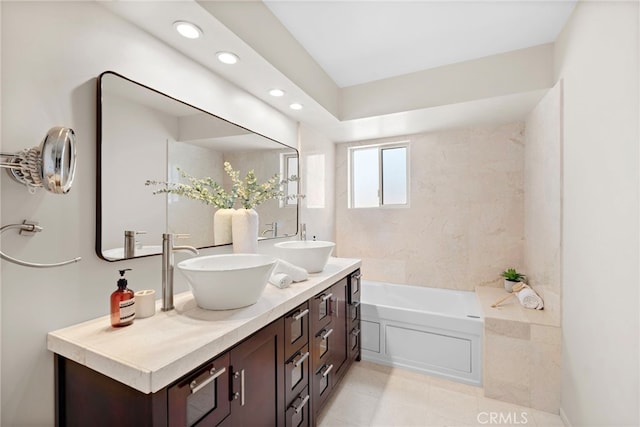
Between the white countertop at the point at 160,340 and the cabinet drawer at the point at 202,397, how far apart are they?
6 centimetres

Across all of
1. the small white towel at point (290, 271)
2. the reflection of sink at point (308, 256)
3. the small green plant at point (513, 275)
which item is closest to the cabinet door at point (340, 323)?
the reflection of sink at point (308, 256)

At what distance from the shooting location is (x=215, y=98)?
1.76m

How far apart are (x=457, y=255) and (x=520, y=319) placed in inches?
41.7

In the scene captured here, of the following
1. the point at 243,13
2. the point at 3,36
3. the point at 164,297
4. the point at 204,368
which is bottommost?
the point at 204,368

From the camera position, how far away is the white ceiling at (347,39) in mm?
1414

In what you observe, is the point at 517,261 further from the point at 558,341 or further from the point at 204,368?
the point at 204,368

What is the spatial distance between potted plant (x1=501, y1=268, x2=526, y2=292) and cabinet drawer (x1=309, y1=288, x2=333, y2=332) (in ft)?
6.12

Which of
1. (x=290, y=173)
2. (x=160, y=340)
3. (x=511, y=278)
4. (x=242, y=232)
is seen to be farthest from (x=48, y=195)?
(x=511, y=278)

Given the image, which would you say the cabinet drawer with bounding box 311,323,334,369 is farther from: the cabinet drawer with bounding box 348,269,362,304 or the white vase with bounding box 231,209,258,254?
the white vase with bounding box 231,209,258,254

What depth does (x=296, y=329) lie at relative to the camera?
5.03ft

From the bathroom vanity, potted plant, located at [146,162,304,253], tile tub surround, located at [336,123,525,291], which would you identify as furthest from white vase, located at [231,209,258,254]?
tile tub surround, located at [336,123,525,291]

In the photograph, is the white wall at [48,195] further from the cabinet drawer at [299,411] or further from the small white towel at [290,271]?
the cabinet drawer at [299,411]

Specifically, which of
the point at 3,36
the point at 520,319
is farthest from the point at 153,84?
the point at 520,319

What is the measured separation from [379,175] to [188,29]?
257cm
